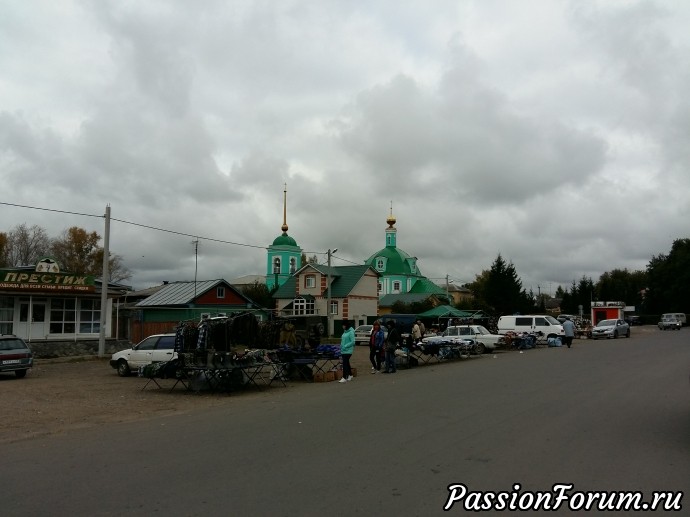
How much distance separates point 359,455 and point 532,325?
108ft

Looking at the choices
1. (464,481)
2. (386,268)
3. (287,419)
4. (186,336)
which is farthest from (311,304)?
(464,481)

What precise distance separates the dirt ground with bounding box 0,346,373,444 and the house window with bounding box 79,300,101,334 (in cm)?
1160

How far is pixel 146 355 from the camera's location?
22.0 m

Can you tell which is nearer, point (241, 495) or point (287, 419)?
point (241, 495)

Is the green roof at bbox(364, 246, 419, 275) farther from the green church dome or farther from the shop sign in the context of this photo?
the shop sign

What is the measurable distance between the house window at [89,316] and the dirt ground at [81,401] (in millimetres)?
11597

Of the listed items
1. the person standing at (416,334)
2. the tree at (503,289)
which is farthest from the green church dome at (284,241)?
the person standing at (416,334)

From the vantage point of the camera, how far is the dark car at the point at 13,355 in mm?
21594

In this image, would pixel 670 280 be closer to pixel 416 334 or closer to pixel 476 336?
pixel 476 336

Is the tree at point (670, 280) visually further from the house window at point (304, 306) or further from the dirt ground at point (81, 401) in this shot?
the dirt ground at point (81, 401)

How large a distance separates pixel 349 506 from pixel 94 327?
1313 inches

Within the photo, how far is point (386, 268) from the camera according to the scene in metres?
90.2

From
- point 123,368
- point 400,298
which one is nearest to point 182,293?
point 123,368

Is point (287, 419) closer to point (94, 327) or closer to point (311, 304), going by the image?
point (94, 327)
